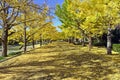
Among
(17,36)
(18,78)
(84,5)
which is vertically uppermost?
(84,5)

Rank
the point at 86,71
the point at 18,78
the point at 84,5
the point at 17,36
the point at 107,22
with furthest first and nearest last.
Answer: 1. the point at 17,36
2. the point at 84,5
3. the point at 107,22
4. the point at 86,71
5. the point at 18,78

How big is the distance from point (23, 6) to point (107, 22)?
8976 millimetres

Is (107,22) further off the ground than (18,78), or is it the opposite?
(107,22)

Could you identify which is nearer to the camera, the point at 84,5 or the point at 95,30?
the point at 84,5

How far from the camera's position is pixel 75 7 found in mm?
26109

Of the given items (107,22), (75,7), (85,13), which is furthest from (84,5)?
(107,22)

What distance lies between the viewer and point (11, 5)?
13883mm

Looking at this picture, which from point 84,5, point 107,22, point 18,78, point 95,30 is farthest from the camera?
point 95,30

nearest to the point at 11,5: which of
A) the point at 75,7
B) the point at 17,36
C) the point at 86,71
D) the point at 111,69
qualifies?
the point at 86,71

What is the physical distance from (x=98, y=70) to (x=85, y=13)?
1168 centimetres

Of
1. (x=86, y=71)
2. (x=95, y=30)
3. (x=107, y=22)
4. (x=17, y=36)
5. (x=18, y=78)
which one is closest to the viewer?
(x=18, y=78)

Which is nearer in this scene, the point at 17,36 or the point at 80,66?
the point at 80,66

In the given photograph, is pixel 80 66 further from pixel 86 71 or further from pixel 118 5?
pixel 118 5

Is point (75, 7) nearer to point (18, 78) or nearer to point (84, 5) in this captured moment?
point (84, 5)
